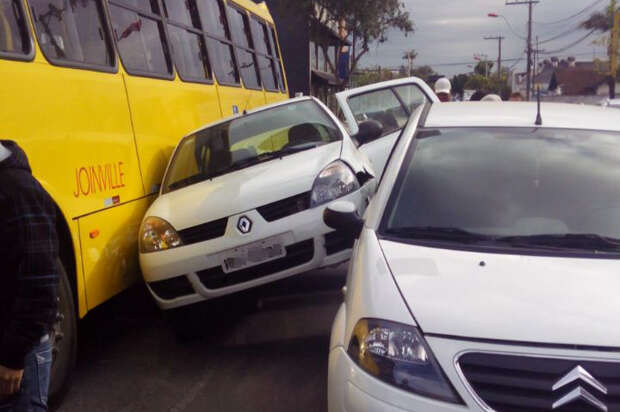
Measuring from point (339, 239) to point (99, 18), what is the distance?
265 centimetres

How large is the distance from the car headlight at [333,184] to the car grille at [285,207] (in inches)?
2.4

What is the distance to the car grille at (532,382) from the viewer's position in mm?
2425

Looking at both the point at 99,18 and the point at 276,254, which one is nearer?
the point at 276,254

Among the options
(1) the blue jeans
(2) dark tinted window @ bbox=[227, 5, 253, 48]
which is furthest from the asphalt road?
(2) dark tinted window @ bbox=[227, 5, 253, 48]

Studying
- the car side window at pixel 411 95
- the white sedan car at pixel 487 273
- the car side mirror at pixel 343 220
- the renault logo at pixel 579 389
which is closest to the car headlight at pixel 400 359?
the white sedan car at pixel 487 273

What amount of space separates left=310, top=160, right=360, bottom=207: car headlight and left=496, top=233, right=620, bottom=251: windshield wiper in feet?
7.60

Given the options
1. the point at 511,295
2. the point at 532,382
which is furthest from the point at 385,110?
the point at 532,382

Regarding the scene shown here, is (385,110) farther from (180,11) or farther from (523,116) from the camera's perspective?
(523,116)

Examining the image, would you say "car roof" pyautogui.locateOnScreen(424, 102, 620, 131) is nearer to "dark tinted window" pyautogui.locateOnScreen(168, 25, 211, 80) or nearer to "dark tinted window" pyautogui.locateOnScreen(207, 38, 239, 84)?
"dark tinted window" pyautogui.locateOnScreen(168, 25, 211, 80)

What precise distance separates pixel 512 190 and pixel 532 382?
4.28ft

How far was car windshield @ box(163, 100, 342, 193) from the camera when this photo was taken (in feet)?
→ 20.0

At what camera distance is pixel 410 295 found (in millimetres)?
2795

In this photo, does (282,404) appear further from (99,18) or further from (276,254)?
(99,18)

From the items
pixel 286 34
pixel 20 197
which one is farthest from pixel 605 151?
pixel 286 34
